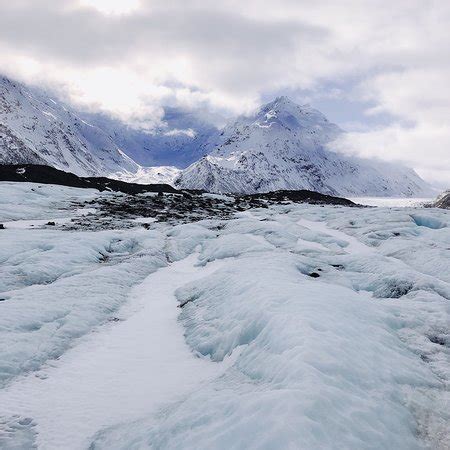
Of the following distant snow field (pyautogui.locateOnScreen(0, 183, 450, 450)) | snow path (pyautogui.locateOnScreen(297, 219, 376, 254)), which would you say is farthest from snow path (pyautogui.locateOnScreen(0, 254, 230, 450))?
snow path (pyautogui.locateOnScreen(297, 219, 376, 254))

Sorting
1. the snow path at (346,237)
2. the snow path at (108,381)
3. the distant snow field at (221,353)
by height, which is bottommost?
the snow path at (108,381)

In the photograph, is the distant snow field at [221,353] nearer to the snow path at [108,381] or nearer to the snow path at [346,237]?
the snow path at [108,381]

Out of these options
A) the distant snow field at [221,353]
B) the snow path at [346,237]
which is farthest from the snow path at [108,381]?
the snow path at [346,237]

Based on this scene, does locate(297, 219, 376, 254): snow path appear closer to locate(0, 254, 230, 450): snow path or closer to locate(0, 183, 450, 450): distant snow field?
locate(0, 183, 450, 450): distant snow field

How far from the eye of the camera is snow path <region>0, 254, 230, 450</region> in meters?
10.8

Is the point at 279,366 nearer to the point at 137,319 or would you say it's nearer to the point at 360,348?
the point at 360,348

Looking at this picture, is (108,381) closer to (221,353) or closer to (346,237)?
(221,353)

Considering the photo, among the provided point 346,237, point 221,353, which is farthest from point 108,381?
point 346,237

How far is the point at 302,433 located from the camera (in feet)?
25.9

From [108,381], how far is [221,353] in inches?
145

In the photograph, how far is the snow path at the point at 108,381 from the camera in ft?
35.3

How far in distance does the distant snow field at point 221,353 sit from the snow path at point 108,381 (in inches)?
2.2

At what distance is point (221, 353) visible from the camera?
1427cm

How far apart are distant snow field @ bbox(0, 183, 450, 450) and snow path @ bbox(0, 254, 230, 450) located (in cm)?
6
